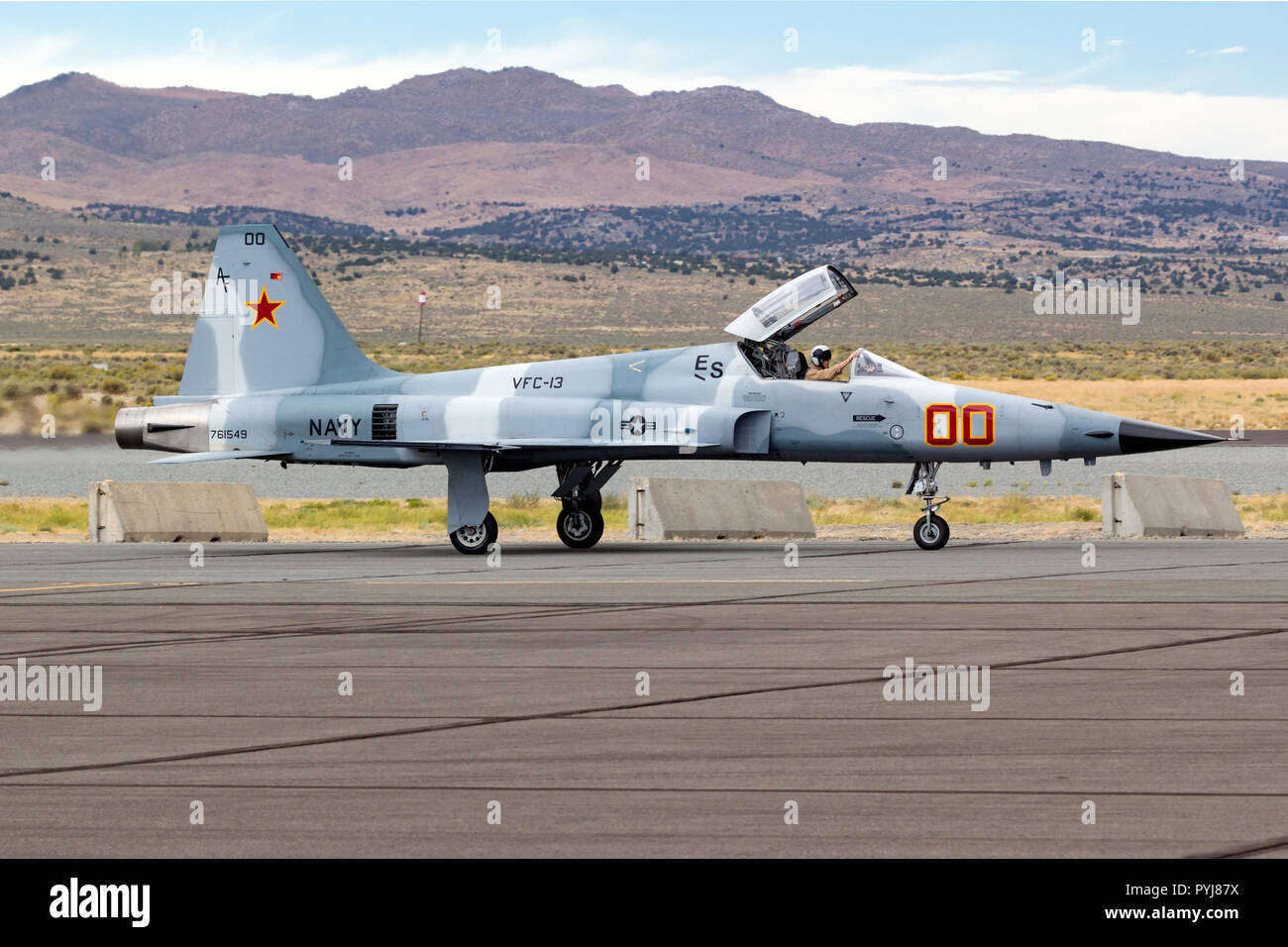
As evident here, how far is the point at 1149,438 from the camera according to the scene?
22328 mm

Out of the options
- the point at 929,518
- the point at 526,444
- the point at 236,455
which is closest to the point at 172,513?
the point at 236,455

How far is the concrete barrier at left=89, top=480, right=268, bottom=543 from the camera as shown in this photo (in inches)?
1071

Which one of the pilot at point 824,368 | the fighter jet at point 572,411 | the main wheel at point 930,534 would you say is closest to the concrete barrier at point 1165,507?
the fighter jet at point 572,411

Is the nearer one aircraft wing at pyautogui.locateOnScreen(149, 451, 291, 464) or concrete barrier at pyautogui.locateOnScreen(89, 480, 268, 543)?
aircraft wing at pyautogui.locateOnScreen(149, 451, 291, 464)

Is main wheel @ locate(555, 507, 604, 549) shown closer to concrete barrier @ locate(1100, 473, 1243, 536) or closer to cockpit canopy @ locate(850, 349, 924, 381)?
cockpit canopy @ locate(850, 349, 924, 381)

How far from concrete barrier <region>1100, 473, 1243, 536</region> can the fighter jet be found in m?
A: 2.36

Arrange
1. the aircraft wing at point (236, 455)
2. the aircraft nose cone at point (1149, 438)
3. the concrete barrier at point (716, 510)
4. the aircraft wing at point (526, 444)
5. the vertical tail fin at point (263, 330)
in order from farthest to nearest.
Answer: the concrete barrier at point (716, 510)
the vertical tail fin at point (263, 330)
the aircraft wing at point (236, 455)
the aircraft wing at point (526, 444)
the aircraft nose cone at point (1149, 438)

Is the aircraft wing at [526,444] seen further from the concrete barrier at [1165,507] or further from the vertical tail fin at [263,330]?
the concrete barrier at [1165,507]

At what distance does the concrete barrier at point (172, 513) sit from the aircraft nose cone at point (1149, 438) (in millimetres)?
13135

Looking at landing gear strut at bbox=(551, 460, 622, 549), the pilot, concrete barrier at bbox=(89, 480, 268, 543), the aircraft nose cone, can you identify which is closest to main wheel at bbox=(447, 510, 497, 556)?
landing gear strut at bbox=(551, 460, 622, 549)

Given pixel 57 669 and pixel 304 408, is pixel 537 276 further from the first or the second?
pixel 57 669

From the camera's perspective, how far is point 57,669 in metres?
12.3

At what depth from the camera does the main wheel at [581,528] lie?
24891mm
